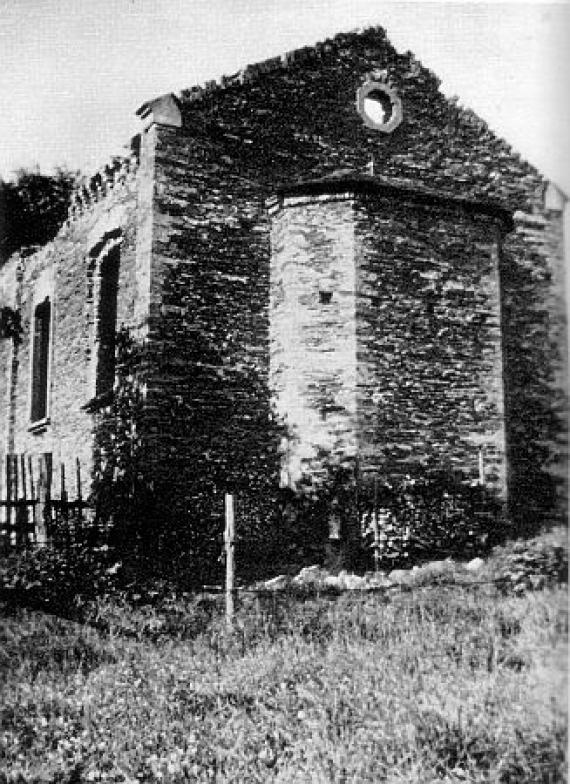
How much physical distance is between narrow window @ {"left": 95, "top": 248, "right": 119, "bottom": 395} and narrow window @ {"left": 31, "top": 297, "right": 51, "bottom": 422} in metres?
0.26

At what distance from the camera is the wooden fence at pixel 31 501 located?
3.04 m

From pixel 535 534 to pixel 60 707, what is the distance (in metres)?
1.77

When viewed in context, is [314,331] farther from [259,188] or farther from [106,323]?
[106,323]

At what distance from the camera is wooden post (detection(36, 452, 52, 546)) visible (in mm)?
3064

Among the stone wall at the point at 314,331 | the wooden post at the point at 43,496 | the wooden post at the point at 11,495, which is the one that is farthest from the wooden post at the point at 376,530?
the wooden post at the point at 11,495

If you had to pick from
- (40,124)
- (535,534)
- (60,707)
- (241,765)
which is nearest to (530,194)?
(535,534)

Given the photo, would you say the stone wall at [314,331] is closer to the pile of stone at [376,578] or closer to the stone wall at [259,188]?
the stone wall at [259,188]

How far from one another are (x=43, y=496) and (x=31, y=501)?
0.15ft

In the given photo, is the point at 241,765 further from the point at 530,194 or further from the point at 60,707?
the point at 530,194

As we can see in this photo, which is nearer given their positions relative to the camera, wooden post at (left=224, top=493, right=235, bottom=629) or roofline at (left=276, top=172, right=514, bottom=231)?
wooden post at (left=224, top=493, right=235, bottom=629)

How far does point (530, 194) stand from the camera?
10.4 ft

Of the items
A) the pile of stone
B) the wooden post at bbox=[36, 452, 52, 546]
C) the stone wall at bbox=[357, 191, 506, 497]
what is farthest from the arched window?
the stone wall at bbox=[357, 191, 506, 497]

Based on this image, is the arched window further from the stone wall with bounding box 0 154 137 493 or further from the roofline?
the roofline

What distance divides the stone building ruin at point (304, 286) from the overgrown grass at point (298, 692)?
0.54 metres
